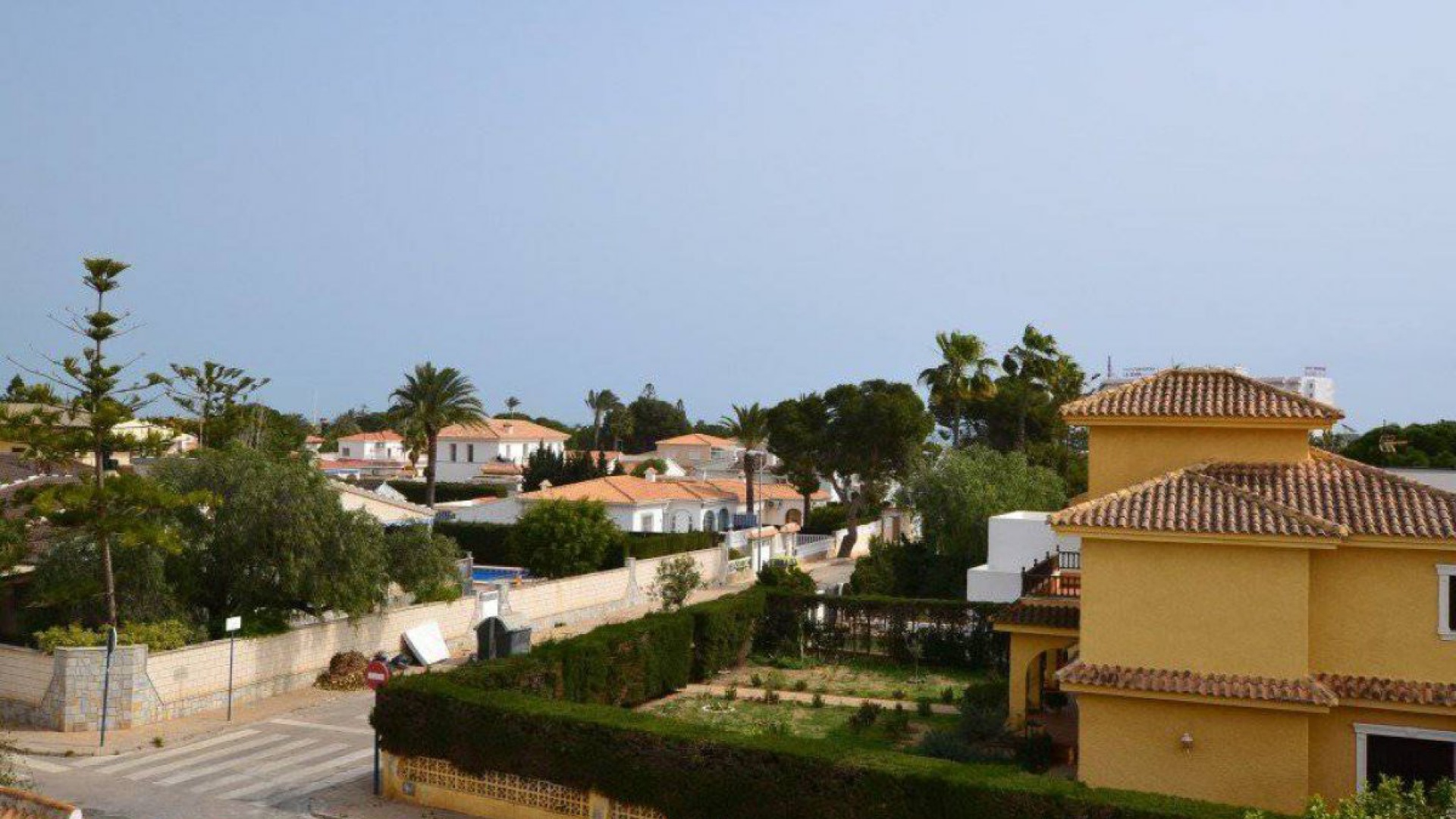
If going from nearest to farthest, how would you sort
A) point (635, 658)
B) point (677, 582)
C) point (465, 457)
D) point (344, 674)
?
1. point (635, 658)
2. point (344, 674)
3. point (677, 582)
4. point (465, 457)

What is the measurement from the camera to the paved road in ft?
62.7

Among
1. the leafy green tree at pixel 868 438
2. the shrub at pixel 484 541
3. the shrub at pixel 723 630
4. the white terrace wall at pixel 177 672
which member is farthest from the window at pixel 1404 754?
the leafy green tree at pixel 868 438

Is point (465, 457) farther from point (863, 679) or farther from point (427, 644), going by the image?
point (863, 679)

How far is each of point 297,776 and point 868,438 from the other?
47670 millimetres

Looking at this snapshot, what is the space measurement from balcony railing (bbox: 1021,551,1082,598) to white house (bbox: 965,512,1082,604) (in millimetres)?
7980

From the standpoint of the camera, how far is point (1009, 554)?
126 ft

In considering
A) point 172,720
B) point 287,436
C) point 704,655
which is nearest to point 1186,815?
point 704,655

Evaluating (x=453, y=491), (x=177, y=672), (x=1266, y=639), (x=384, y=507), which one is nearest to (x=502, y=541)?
(x=384, y=507)

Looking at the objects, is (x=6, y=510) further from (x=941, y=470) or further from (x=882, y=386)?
(x=882, y=386)

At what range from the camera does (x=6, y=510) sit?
37062mm

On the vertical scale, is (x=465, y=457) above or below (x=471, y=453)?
below

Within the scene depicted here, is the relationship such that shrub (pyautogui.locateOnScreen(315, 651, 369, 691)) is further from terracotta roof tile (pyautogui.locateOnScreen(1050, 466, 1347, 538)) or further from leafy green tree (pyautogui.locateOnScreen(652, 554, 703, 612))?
terracotta roof tile (pyautogui.locateOnScreen(1050, 466, 1347, 538))

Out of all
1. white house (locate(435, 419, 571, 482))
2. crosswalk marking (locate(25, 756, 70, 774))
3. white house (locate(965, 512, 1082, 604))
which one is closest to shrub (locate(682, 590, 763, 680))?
white house (locate(965, 512, 1082, 604))

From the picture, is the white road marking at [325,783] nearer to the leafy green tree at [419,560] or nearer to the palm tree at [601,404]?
the leafy green tree at [419,560]
